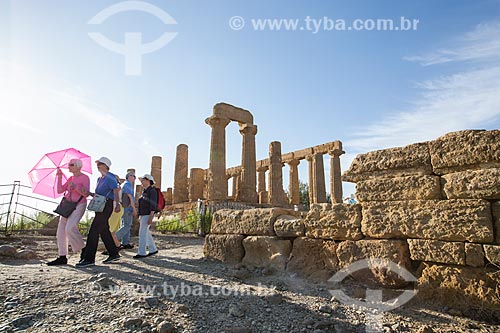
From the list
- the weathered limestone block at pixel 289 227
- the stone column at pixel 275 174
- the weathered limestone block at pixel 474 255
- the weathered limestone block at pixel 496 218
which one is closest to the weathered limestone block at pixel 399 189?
the weathered limestone block at pixel 496 218

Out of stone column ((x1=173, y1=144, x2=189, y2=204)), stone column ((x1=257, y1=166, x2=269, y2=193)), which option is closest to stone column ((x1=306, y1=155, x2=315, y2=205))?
stone column ((x1=257, y1=166, x2=269, y2=193))

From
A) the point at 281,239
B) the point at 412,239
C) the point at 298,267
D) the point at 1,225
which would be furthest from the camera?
the point at 1,225

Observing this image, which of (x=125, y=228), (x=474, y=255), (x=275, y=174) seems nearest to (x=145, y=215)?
(x=125, y=228)

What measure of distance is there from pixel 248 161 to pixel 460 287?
13797 mm

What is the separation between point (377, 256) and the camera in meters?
4.14

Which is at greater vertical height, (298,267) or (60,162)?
(60,162)

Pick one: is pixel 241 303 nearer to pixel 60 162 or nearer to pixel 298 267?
pixel 298 267

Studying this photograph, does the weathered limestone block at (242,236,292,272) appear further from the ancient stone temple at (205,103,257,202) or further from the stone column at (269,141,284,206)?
the stone column at (269,141,284,206)

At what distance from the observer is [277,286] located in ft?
14.9

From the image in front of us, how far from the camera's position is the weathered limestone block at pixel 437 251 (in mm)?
3508

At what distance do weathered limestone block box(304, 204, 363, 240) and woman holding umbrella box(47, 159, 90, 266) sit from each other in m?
4.12

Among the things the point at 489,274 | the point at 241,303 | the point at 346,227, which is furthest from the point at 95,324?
the point at 489,274

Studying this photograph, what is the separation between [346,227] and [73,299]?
12.0 ft

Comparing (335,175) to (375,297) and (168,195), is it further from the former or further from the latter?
(375,297)
